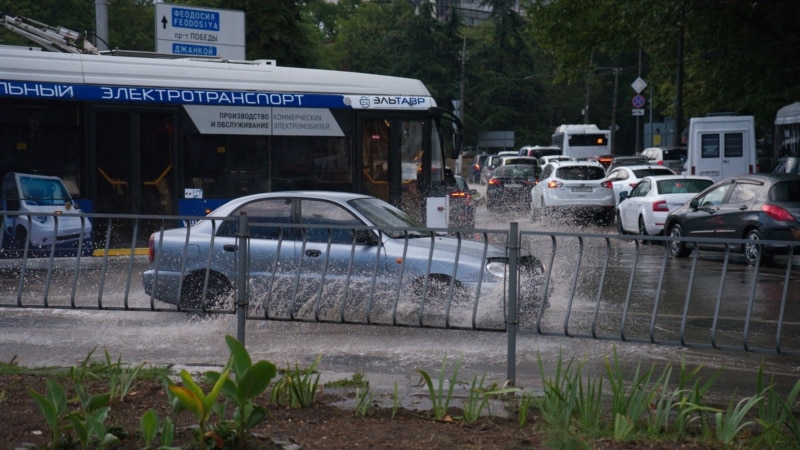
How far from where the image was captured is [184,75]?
57.7ft

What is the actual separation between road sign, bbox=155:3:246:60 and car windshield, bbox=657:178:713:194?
1435 cm

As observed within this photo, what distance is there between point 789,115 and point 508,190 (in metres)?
9.72

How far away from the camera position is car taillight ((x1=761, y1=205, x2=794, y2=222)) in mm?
17339

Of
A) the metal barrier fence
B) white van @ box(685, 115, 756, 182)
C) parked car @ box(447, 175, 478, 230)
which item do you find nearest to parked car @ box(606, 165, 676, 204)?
white van @ box(685, 115, 756, 182)

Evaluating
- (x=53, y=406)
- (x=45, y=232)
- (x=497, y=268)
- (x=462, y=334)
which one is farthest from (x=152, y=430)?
(x=462, y=334)

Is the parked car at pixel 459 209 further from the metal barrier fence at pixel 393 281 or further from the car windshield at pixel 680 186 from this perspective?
the metal barrier fence at pixel 393 281

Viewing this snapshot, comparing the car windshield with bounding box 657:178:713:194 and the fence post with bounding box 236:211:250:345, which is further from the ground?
the car windshield with bounding box 657:178:713:194

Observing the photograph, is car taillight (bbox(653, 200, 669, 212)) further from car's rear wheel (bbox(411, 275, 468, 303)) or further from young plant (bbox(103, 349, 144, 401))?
young plant (bbox(103, 349, 144, 401))

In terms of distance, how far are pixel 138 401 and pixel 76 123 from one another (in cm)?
1123

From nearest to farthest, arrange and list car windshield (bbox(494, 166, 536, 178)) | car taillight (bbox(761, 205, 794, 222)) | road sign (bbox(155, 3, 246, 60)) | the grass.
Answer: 1. the grass
2. car taillight (bbox(761, 205, 794, 222))
3. road sign (bbox(155, 3, 246, 60))
4. car windshield (bbox(494, 166, 536, 178))

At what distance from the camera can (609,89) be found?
9256 centimetres

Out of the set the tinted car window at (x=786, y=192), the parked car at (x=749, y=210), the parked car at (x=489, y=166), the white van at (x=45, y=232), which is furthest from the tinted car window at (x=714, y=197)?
the parked car at (x=489, y=166)

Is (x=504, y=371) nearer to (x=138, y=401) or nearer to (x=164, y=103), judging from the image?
(x=138, y=401)

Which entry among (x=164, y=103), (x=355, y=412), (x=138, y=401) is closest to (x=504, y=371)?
(x=355, y=412)
